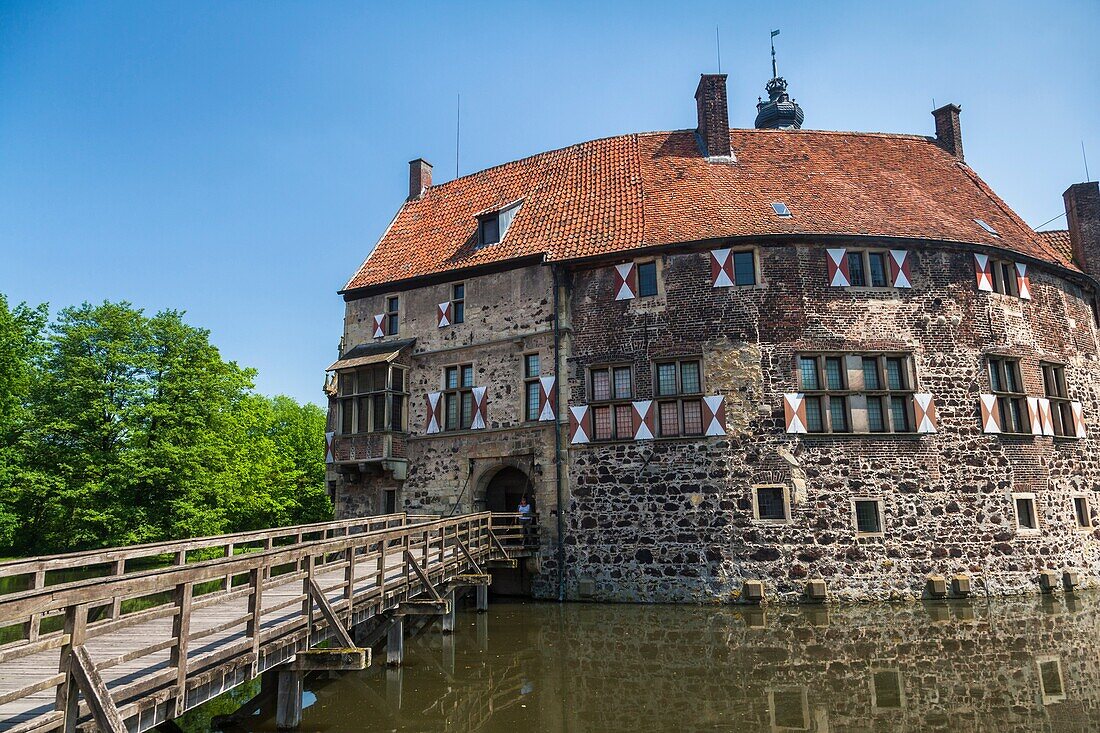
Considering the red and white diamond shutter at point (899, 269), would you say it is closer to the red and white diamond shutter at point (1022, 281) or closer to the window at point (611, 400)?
the red and white diamond shutter at point (1022, 281)

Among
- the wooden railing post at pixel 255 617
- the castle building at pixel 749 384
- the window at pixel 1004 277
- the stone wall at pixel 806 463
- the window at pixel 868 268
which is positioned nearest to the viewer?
the wooden railing post at pixel 255 617

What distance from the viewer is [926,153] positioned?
21.2 metres

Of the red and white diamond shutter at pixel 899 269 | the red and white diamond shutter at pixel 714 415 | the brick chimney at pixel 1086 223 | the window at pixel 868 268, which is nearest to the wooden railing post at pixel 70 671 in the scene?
the red and white diamond shutter at pixel 714 415

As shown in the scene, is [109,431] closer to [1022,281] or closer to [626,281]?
[626,281]

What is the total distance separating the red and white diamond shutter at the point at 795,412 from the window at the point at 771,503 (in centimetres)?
Result: 139

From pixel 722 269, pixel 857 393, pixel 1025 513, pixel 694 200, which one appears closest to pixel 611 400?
pixel 722 269

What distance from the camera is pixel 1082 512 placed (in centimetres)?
1703

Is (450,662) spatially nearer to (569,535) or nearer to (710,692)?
(710,692)

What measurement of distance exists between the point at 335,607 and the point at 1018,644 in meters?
10.6

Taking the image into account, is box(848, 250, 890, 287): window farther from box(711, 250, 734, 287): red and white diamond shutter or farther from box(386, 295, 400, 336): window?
box(386, 295, 400, 336): window

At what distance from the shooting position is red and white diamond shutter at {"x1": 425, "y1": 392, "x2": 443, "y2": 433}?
18.8m

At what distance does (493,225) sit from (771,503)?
1076cm

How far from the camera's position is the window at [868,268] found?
54.7ft

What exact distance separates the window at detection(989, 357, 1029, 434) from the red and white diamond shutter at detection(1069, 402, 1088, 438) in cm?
200
